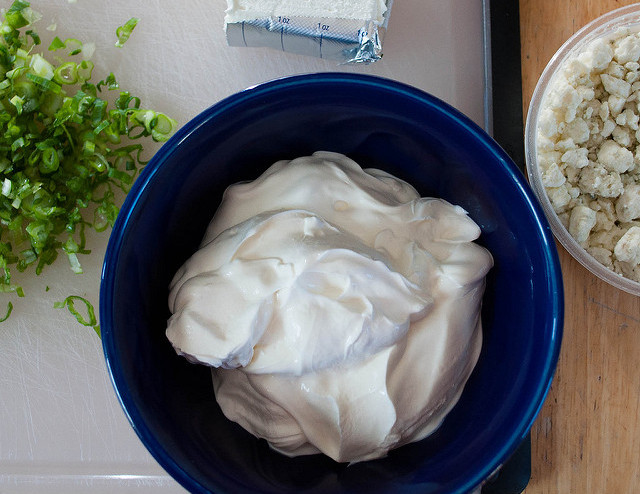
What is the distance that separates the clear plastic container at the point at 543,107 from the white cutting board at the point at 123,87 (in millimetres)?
97

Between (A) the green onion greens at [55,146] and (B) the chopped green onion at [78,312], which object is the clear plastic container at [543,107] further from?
(B) the chopped green onion at [78,312]

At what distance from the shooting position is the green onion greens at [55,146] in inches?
36.1

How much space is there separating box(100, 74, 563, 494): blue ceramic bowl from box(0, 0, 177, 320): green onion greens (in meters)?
0.16

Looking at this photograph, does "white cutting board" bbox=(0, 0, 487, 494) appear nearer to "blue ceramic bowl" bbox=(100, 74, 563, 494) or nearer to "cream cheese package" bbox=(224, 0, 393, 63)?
"cream cheese package" bbox=(224, 0, 393, 63)

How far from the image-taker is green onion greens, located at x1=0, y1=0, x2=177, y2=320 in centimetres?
92

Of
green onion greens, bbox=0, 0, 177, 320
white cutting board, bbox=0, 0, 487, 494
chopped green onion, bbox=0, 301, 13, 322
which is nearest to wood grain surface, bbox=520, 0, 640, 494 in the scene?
white cutting board, bbox=0, 0, 487, 494

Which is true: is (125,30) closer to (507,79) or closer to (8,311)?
(8,311)

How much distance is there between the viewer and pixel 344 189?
2.75 ft

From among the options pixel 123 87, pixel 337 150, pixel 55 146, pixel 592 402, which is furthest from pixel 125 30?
pixel 592 402

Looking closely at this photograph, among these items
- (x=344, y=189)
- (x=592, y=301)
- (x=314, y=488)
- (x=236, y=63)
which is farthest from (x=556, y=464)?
(x=236, y=63)

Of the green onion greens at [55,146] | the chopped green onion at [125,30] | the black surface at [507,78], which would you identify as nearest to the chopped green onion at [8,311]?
the green onion greens at [55,146]

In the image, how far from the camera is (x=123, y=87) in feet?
3.39

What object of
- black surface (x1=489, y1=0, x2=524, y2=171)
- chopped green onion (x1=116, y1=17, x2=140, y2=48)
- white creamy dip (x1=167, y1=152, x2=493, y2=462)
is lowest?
white creamy dip (x1=167, y1=152, x2=493, y2=462)

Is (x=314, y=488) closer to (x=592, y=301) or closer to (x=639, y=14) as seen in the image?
(x=592, y=301)
